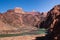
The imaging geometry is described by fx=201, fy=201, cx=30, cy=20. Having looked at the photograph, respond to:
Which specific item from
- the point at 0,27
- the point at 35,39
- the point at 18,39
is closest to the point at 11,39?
the point at 18,39

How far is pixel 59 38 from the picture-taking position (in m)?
31.5

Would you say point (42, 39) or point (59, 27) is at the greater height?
point (59, 27)

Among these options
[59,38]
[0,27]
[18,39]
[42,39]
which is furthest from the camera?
[0,27]

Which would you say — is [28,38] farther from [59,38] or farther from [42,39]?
[59,38]

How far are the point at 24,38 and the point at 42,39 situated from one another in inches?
292

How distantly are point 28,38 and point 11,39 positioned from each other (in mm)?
5470

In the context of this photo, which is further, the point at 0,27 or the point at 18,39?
the point at 0,27

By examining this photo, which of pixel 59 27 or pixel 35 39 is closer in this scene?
pixel 59 27

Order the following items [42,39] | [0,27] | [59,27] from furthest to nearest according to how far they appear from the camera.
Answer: [0,27] < [42,39] < [59,27]

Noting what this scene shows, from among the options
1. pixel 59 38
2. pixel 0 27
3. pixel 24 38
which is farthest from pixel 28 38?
pixel 0 27

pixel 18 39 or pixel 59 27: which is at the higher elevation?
pixel 59 27

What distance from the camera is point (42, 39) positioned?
176 ft

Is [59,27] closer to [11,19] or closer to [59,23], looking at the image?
[59,23]

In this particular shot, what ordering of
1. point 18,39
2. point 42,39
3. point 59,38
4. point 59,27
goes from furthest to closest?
point 18,39 → point 42,39 → point 59,27 → point 59,38
